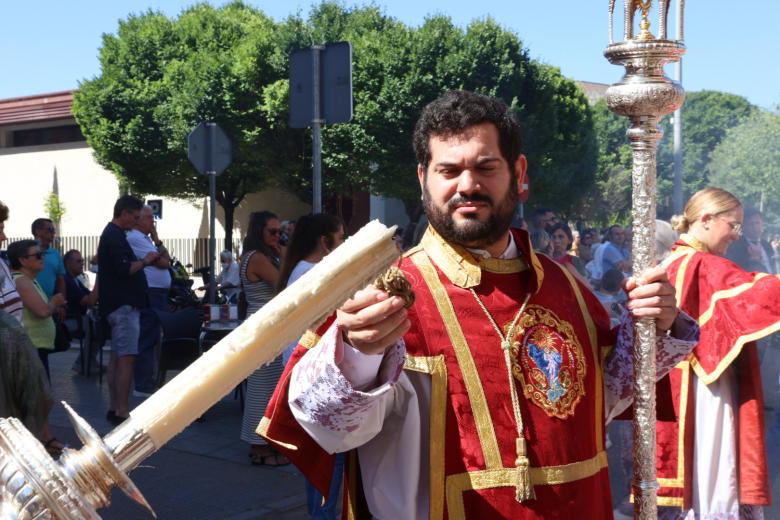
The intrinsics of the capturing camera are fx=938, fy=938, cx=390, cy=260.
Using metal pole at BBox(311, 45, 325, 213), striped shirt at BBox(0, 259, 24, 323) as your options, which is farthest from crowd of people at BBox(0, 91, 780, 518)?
metal pole at BBox(311, 45, 325, 213)

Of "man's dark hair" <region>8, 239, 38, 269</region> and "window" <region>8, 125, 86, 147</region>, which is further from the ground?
"window" <region>8, 125, 86, 147</region>

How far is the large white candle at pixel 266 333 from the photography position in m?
0.96

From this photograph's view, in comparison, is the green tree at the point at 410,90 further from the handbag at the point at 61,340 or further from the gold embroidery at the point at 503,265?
the gold embroidery at the point at 503,265

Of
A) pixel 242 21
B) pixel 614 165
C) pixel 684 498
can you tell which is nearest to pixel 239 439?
pixel 684 498

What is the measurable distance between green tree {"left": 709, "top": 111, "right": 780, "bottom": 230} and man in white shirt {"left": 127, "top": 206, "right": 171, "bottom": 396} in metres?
17.3

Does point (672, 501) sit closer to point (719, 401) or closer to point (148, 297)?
point (719, 401)

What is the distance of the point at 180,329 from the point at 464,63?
19993 millimetres

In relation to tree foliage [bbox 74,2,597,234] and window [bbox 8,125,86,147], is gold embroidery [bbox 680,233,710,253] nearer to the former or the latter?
tree foliage [bbox 74,2,597,234]

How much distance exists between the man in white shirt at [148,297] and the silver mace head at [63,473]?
7163 millimetres

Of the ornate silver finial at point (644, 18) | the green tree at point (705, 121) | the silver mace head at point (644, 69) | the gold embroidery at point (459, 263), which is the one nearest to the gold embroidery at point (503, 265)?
the gold embroidery at point (459, 263)

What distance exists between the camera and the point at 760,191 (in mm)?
27688

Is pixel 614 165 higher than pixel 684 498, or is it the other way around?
pixel 614 165

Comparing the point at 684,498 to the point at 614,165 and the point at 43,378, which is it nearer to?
the point at 43,378

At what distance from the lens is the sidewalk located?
226 inches
